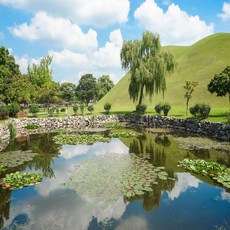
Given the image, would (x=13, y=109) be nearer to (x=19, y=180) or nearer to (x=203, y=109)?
(x=19, y=180)

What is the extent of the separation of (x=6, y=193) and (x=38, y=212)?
2.24 meters

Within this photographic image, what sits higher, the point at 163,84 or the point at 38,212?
the point at 163,84

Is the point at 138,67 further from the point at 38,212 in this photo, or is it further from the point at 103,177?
the point at 38,212

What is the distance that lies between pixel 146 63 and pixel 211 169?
24.8 metres

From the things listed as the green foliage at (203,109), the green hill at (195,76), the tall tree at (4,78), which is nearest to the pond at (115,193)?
the green foliage at (203,109)

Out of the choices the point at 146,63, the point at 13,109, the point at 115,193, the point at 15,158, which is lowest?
the point at 115,193

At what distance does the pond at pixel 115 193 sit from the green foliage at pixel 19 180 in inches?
10.8

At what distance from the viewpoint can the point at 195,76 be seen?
56.7 m

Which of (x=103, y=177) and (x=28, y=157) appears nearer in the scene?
(x=103, y=177)

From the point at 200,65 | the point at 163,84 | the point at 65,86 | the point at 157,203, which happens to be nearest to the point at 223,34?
the point at 200,65

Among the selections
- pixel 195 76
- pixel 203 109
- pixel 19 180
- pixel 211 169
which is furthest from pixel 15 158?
pixel 195 76

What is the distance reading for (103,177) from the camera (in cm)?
1089

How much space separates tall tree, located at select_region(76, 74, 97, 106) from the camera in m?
85.4

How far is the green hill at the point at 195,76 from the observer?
157ft
